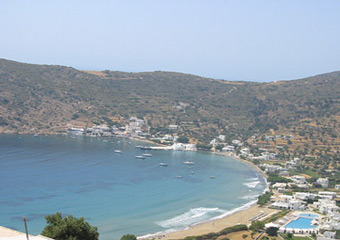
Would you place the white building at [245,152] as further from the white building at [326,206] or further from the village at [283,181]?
the white building at [326,206]

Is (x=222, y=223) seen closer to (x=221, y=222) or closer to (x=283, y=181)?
(x=221, y=222)

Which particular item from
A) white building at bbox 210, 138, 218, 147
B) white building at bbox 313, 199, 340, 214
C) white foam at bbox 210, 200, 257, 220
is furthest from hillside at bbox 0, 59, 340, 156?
white foam at bbox 210, 200, 257, 220

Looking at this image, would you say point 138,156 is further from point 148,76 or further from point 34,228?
point 148,76

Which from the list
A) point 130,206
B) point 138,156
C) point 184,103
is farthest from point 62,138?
point 130,206

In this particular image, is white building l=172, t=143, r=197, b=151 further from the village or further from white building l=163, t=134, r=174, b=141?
white building l=163, t=134, r=174, b=141

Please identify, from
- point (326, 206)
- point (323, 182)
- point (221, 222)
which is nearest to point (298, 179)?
point (323, 182)
